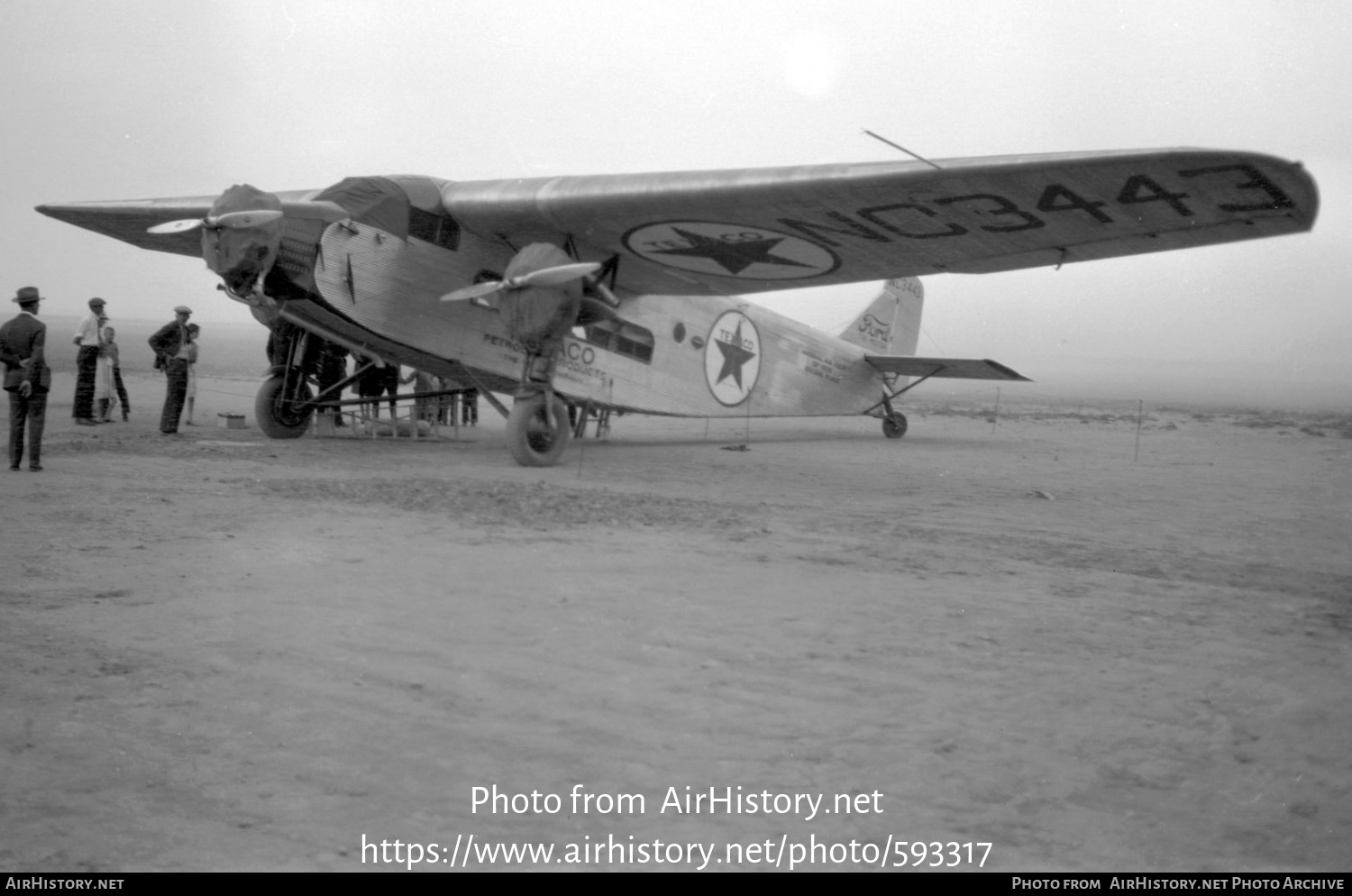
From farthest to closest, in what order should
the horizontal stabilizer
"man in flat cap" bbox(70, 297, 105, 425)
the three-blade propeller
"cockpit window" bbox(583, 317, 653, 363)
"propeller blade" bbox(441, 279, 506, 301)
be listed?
1. the horizontal stabilizer
2. "man in flat cap" bbox(70, 297, 105, 425)
3. "cockpit window" bbox(583, 317, 653, 363)
4. "propeller blade" bbox(441, 279, 506, 301)
5. the three-blade propeller

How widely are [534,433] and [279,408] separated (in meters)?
4.01

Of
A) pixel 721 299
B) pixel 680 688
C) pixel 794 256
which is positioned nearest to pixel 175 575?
pixel 680 688

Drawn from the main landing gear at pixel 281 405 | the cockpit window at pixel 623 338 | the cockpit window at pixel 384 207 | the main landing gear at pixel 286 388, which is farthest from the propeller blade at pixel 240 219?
the cockpit window at pixel 623 338

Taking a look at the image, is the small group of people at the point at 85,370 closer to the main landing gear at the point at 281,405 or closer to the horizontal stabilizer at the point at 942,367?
the main landing gear at the point at 281,405

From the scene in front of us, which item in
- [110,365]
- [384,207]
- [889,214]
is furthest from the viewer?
[110,365]

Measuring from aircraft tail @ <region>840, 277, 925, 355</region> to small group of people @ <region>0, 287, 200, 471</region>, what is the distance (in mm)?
11540

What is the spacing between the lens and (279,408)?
13609 mm

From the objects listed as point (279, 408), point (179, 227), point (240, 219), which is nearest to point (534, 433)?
point (240, 219)

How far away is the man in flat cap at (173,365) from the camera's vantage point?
14.1 metres

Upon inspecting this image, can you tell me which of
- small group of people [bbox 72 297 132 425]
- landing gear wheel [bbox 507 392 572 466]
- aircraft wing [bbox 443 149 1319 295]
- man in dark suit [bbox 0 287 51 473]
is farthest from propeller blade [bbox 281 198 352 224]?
small group of people [bbox 72 297 132 425]

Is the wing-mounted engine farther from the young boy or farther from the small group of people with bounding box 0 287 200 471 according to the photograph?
the young boy

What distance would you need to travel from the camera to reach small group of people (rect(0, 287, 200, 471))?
940cm

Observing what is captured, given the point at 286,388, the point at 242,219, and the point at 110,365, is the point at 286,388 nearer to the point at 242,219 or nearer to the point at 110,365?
the point at 242,219
